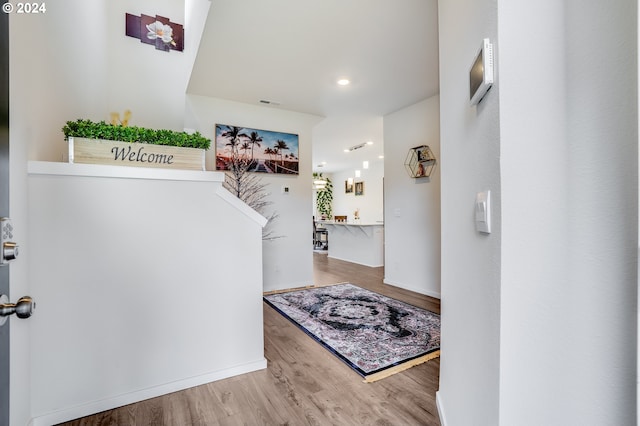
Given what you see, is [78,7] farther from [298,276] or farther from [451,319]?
[298,276]

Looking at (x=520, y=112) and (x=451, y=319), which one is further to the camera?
(x=451, y=319)

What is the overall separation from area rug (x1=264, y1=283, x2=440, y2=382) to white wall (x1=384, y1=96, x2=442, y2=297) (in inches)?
25.6

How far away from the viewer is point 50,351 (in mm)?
1526

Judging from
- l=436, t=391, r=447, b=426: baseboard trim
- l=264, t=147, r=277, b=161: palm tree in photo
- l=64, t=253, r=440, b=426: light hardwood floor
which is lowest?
l=64, t=253, r=440, b=426: light hardwood floor

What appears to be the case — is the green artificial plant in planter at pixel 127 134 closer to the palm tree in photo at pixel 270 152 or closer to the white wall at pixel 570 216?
the white wall at pixel 570 216

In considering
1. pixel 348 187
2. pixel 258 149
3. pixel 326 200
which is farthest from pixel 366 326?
pixel 326 200

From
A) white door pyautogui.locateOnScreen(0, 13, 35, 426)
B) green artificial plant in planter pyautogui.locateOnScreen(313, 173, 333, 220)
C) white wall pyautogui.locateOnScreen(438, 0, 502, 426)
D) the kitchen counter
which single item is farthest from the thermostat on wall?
green artificial plant in planter pyautogui.locateOnScreen(313, 173, 333, 220)

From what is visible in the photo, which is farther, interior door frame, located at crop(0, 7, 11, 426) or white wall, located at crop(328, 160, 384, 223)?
white wall, located at crop(328, 160, 384, 223)

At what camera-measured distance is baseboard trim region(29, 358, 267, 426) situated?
1.53 m

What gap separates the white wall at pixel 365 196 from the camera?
938 cm

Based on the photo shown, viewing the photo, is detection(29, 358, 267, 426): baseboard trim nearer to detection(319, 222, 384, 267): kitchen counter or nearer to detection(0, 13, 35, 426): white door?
detection(0, 13, 35, 426): white door

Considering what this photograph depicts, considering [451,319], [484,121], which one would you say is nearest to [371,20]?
[484,121]

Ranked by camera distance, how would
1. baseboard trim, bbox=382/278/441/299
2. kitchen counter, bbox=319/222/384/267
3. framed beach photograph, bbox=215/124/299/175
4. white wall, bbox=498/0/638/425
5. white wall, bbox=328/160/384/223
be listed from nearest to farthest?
white wall, bbox=498/0/638/425
baseboard trim, bbox=382/278/441/299
framed beach photograph, bbox=215/124/299/175
kitchen counter, bbox=319/222/384/267
white wall, bbox=328/160/384/223

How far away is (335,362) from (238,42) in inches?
106
